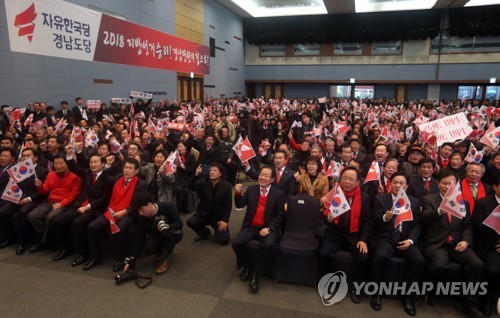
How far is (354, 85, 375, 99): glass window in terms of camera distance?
22.4 m

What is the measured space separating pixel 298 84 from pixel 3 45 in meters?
17.9

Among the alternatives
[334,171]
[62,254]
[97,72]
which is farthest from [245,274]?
[97,72]

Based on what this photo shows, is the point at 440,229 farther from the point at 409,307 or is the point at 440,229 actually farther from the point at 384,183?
the point at 384,183

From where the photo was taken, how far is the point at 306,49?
22.3 metres

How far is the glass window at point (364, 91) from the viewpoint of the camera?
22.4 metres

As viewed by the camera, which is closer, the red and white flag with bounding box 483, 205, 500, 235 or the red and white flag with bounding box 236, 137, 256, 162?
the red and white flag with bounding box 483, 205, 500, 235

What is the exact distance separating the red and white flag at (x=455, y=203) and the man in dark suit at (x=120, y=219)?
331 centimetres

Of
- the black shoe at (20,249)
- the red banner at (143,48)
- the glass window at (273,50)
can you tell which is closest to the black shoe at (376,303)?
the black shoe at (20,249)

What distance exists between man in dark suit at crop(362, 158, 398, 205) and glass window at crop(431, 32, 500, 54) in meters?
19.4

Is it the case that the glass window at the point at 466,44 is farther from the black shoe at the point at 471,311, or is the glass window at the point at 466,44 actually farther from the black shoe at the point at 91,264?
the black shoe at the point at 91,264

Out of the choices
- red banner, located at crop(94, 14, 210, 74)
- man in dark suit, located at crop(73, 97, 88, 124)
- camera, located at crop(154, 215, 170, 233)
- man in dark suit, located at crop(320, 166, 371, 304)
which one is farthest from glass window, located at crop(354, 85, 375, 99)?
camera, located at crop(154, 215, 170, 233)

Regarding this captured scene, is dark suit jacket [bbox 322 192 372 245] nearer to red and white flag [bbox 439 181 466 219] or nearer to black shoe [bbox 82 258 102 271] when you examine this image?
red and white flag [bbox 439 181 466 219]

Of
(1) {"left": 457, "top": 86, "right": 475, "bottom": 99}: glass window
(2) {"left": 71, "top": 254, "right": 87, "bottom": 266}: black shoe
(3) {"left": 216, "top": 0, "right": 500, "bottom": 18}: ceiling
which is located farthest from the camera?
(1) {"left": 457, "top": 86, "right": 475, "bottom": 99}: glass window

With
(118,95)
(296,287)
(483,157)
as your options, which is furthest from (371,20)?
(296,287)
